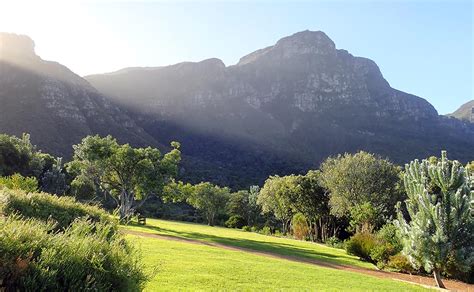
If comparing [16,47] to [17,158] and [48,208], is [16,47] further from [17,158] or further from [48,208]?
[48,208]

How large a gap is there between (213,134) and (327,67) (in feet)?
285

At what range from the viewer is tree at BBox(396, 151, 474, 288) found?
2009cm

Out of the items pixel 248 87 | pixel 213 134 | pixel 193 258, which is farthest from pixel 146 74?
pixel 193 258

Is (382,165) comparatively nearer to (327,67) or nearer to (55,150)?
(55,150)

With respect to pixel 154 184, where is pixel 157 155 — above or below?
above

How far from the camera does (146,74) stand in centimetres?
17438

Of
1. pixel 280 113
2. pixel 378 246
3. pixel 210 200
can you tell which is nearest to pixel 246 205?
pixel 210 200

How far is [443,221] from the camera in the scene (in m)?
20.2

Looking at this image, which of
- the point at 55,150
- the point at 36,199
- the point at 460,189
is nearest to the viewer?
the point at 36,199

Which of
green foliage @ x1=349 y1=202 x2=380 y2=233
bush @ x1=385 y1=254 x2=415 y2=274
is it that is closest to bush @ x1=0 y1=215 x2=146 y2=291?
bush @ x1=385 y1=254 x2=415 y2=274

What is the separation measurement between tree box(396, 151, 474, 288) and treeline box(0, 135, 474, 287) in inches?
2.0

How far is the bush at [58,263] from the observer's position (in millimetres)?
5996

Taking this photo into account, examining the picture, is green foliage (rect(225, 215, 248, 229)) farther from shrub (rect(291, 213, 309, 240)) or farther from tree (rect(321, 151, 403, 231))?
tree (rect(321, 151, 403, 231))

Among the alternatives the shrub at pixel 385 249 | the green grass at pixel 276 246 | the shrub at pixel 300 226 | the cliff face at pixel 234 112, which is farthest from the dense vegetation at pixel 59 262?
the cliff face at pixel 234 112
